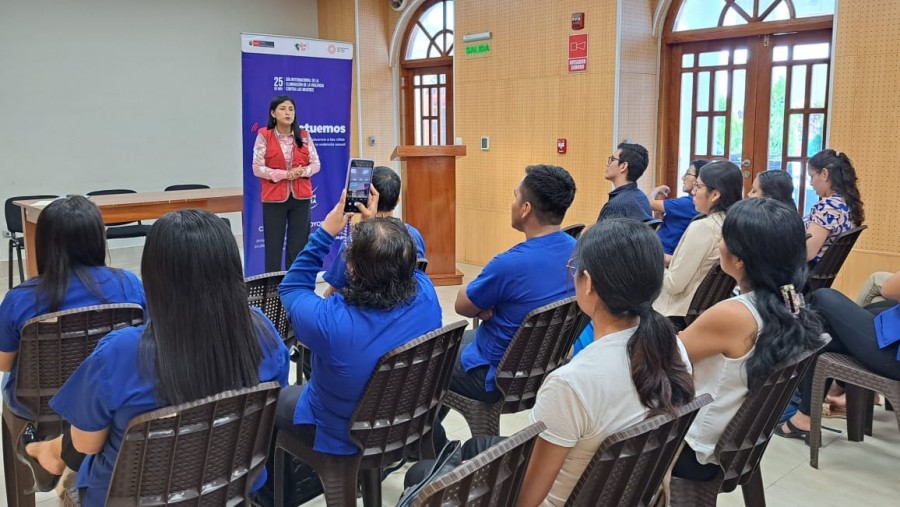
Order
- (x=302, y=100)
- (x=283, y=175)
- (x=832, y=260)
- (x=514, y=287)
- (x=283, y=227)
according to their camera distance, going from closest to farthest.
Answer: (x=514, y=287) → (x=832, y=260) → (x=283, y=175) → (x=283, y=227) → (x=302, y=100)

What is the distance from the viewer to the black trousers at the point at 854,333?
2.71m

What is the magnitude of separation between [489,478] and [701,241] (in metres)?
2.28

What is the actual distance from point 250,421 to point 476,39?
6.14 metres

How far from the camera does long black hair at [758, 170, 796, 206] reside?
12.0ft

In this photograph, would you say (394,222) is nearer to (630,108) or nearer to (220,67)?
(630,108)

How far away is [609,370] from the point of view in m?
1.46

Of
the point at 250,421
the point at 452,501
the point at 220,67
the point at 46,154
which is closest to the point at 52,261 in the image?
the point at 250,421

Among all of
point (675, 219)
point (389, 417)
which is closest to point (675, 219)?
point (675, 219)

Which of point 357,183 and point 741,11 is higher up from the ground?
point 741,11

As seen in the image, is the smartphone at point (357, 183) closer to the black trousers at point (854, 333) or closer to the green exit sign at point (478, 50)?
the black trousers at point (854, 333)

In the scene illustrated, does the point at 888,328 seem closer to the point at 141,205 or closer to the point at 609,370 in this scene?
the point at 609,370

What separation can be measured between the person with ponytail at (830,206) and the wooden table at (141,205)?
3.74 meters

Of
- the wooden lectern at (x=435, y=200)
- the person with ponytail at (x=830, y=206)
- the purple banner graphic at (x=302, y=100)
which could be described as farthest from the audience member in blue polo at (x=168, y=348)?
the wooden lectern at (x=435, y=200)

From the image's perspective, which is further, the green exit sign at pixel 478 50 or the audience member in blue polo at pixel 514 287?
the green exit sign at pixel 478 50
